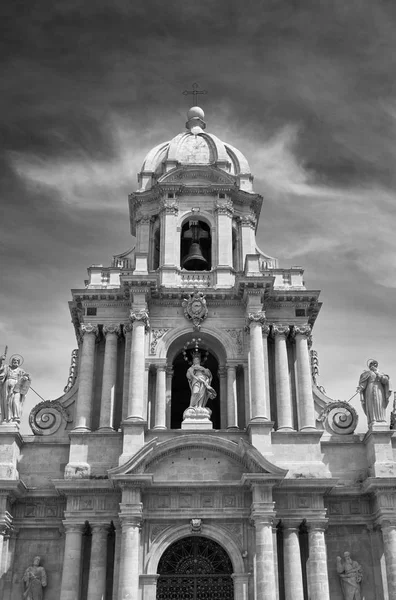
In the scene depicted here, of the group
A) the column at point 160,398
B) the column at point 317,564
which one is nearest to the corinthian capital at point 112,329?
the column at point 160,398

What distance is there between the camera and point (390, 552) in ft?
75.5

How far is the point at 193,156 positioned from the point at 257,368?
11113 millimetres

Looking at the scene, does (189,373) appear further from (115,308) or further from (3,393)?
(3,393)

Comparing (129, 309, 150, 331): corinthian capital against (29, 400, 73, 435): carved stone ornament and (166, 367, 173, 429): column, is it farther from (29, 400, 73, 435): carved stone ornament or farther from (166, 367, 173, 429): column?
(29, 400, 73, 435): carved stone ornament

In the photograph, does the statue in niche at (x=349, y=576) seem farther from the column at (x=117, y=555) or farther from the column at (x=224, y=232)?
the column at (x=224, y=232)

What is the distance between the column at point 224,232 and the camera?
29.2 m

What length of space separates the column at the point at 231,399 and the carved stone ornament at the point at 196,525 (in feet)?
12.1

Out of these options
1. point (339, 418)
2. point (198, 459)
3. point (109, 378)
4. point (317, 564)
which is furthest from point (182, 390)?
point (317, 564)

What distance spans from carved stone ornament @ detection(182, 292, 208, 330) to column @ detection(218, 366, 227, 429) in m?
1.92

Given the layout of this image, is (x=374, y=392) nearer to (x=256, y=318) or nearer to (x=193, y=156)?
(x=256, y=318)

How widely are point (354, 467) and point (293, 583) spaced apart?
14.9 ft

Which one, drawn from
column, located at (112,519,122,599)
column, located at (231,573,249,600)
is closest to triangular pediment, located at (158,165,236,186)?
column, located at (112,519,122,599)

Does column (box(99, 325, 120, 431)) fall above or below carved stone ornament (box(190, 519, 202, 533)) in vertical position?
above

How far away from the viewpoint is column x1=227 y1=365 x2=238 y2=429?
1022 inches
